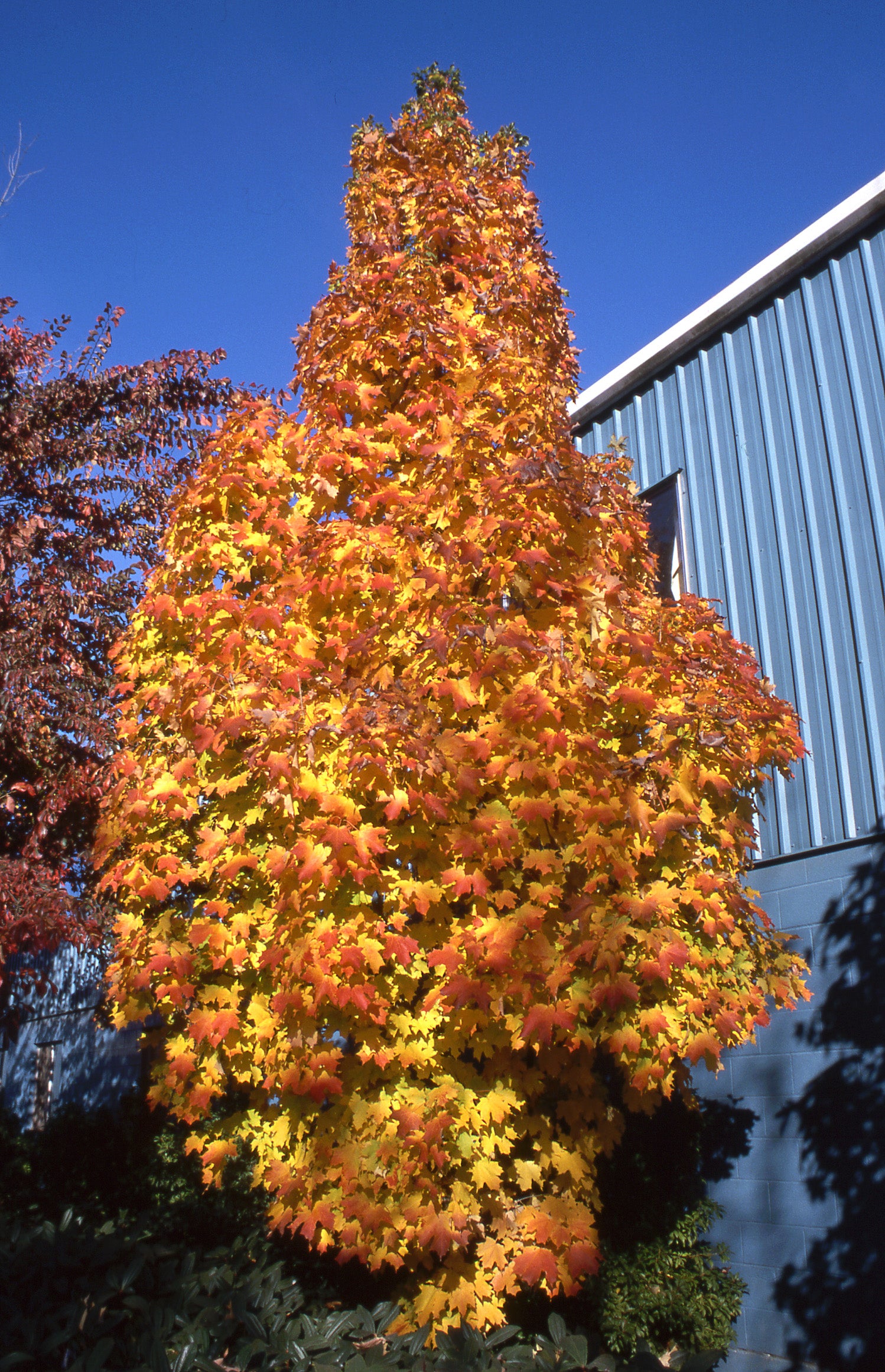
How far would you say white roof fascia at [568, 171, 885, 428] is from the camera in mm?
6891

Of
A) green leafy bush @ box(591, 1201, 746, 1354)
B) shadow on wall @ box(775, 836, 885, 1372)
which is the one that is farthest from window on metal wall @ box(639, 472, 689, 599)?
green leafy bush @ box(591, 1201, 746, 1354)

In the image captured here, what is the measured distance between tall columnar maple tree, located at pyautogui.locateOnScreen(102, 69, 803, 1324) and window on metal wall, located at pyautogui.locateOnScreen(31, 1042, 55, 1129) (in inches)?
535

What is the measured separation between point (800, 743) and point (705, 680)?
2.74 feet

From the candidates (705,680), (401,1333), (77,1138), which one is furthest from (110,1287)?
(77,1138)

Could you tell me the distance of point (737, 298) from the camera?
7.84 metres

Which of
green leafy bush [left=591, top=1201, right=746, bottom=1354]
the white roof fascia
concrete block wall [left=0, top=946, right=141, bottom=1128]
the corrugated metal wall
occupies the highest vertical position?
the white roof fascia

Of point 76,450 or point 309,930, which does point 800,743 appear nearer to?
point 309,930

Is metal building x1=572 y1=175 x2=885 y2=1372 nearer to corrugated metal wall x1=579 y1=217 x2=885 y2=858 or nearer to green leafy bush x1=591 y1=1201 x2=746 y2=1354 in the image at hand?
corrugated metal wall x1=579 y1=217 x2=885 y2=858

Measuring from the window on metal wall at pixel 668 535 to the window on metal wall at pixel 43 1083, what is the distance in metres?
13.0

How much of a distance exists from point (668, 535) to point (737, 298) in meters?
1.96

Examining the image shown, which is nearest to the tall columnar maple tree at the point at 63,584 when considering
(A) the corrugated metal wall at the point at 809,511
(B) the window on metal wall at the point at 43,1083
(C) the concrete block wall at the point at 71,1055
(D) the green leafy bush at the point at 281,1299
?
Result: (D) the green leafy bush at the point at 281,1299

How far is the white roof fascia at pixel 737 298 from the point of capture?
6.89 meters

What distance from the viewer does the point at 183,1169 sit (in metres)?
9.30

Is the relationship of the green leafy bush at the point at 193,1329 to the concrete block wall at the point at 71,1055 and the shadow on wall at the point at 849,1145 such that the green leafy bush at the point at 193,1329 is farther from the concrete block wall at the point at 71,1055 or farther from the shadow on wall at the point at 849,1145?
the concrete block wall at the point at 71,1055
